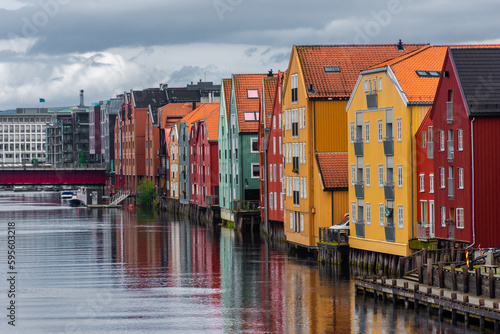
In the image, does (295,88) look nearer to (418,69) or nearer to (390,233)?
(418,69)

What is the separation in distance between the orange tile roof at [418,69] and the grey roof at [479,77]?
5650 mm

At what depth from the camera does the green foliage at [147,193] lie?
629ft

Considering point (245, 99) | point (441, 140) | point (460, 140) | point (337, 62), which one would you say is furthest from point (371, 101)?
point (245, 99)

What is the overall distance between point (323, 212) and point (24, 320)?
104ft

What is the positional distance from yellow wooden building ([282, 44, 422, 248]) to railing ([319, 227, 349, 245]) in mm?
1243

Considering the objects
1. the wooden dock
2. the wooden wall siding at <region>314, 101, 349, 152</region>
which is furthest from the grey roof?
the wooden wall siding at <region>314, 101, 349, 152</region>

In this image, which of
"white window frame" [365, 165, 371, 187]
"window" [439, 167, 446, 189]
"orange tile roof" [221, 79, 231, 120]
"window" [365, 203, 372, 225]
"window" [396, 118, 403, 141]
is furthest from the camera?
"orange tile roof" [221, 79, 231, 120]

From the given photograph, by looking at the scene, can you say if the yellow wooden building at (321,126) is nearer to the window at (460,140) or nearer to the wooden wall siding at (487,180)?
the window at (460,140)

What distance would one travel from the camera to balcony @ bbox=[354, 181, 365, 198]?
249 ft

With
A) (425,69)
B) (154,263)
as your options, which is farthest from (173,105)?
(425,69)

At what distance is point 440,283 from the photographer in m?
55.3

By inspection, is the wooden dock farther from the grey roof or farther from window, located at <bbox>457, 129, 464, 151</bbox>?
the grey roof

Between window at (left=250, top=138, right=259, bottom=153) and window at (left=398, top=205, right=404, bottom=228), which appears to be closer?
window at (left=398, top=205, right=404, bottom=228)

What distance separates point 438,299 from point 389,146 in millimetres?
20750
